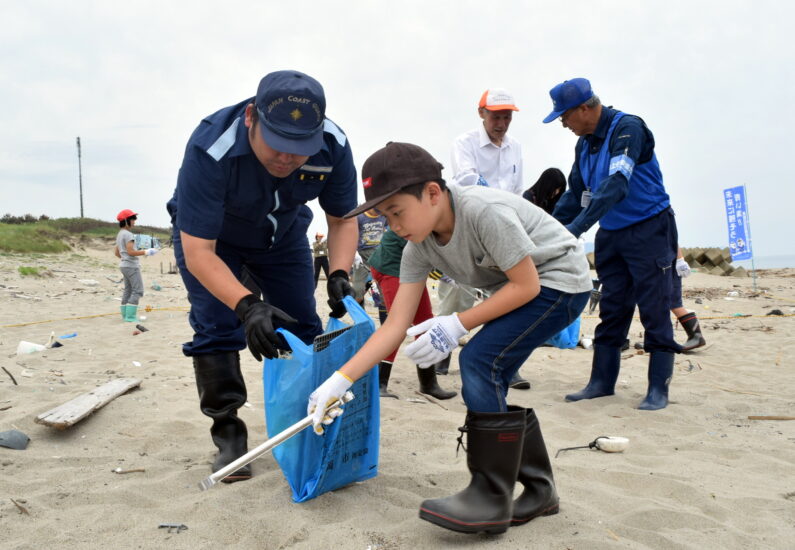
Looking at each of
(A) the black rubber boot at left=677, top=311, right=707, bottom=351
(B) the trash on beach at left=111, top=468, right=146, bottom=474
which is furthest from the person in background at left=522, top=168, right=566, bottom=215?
(B) the trash on beach at left=111, top=468, right=146, bottom=474

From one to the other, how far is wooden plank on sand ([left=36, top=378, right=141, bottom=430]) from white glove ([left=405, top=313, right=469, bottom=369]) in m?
2.01

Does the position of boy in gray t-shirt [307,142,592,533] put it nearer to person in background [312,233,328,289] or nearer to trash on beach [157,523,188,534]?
trash on beach [157,523,188,534]

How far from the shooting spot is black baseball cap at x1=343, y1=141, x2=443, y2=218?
1.88m

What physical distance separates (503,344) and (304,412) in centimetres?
77

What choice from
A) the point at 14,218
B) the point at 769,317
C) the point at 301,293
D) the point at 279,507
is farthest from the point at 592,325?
the point at 14,218

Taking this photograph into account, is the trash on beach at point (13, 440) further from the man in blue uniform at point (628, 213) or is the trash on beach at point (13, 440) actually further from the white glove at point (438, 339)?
the man in blue uniform at point (628, 213)

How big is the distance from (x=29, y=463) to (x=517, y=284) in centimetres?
230

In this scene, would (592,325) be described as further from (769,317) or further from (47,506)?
(47,506)

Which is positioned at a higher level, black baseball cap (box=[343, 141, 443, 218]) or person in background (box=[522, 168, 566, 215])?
person in background (box=[522, 168, 566, 215])

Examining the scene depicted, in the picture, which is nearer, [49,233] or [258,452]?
[258,452]

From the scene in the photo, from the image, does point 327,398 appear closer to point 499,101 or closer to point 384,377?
point 384,377

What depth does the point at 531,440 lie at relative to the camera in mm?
2129

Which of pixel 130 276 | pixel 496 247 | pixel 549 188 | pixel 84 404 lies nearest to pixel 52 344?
pixel 130 276

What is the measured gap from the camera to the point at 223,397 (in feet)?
8.54
